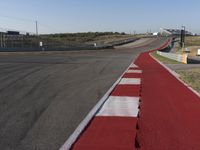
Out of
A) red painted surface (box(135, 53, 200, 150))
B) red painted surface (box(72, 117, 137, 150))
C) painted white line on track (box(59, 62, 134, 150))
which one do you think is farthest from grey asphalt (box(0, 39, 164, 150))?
red painted surface (box(135, 53, 200, 150))

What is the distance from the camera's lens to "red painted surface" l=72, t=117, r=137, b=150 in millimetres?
5676

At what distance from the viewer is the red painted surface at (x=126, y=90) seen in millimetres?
11043

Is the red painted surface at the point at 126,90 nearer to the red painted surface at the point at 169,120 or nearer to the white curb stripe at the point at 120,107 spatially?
the red painted surface at the point at 169,120

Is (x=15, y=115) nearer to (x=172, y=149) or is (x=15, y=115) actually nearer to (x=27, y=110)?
(x=27, y=110)

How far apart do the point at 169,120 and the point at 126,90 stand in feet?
14.4

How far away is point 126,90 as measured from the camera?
39.0 ft

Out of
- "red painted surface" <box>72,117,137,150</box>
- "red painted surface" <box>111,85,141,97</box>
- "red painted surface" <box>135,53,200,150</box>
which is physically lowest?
"red painted surface" <box>111,85,141,97</box>

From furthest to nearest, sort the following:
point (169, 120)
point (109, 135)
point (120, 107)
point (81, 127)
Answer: point (120, 107) → point (169, 120) → point (81, 127) → point (109, 135)

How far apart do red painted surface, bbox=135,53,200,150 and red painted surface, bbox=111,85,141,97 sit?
0.28 m

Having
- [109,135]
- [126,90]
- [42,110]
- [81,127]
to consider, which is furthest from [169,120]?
[126,90]

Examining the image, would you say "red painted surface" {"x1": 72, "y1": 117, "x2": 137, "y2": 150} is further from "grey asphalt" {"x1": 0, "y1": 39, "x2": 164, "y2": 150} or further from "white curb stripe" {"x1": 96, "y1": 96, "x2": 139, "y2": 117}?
"white curb stripe" {"x1": 96, "y1": 96, "x2": 139, "y2": 117}

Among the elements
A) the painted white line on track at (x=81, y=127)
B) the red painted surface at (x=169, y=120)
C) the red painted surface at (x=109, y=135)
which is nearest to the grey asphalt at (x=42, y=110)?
the painted white line on track at (x=81, y=127)

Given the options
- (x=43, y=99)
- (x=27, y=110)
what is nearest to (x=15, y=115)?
(x=27, y=110)

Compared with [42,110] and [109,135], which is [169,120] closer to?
[109,135]
